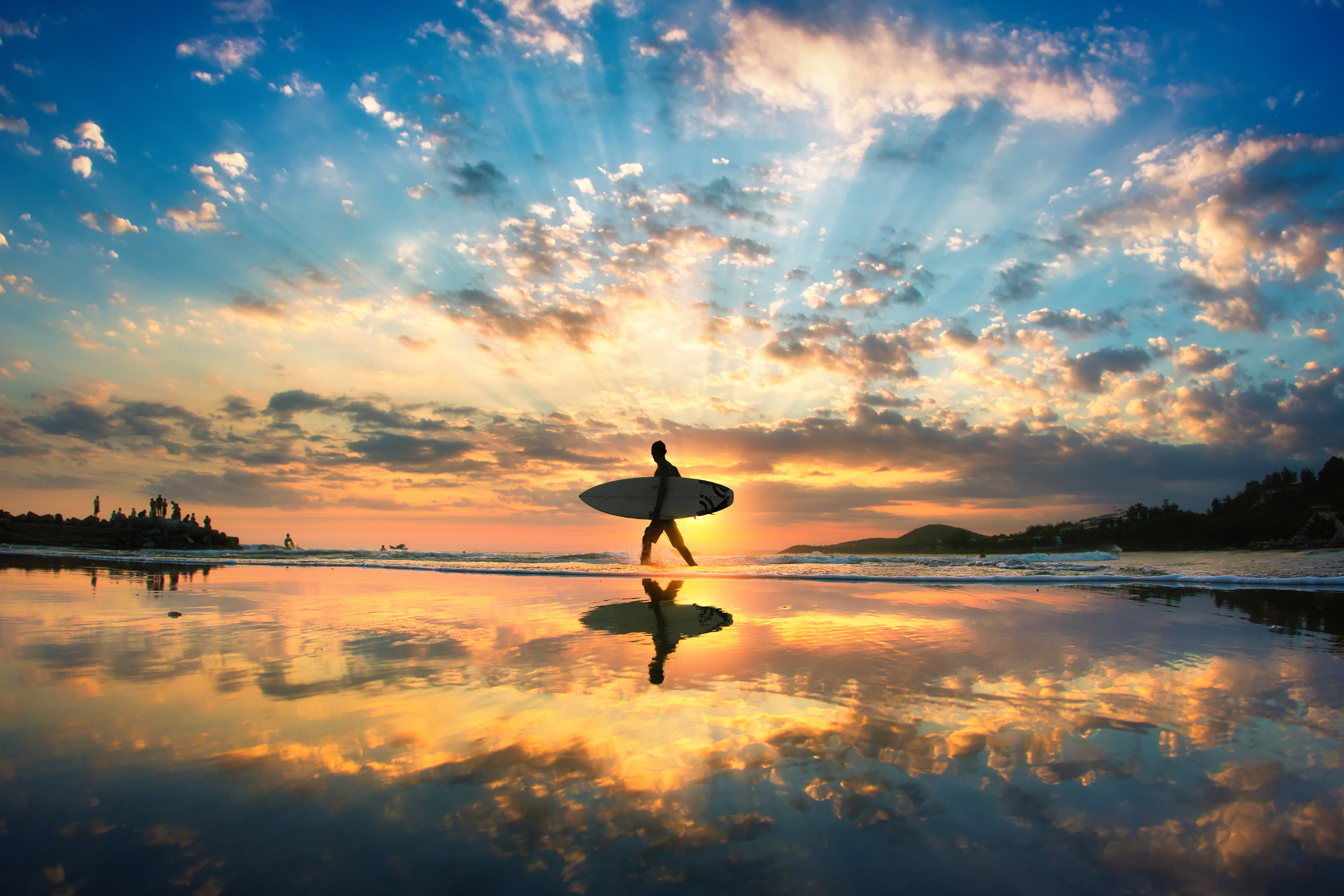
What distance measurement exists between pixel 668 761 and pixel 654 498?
13472 mm

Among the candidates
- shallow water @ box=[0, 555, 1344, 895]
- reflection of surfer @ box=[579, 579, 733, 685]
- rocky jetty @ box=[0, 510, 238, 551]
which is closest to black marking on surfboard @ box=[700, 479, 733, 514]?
reflection of surfer @ box=[579, 579, 733, 685]

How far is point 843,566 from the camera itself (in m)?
13.8

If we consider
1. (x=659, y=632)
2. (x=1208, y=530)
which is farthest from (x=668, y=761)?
(x=1208, y=530)

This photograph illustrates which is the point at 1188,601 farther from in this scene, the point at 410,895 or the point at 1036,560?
the point at 1036,560

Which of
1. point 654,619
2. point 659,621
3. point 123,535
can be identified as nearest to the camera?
point 659,621

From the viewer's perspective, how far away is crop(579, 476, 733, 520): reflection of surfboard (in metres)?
14.7

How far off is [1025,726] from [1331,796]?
2.89ft

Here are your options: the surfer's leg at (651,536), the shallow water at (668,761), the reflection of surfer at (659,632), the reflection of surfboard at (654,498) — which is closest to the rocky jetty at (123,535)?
the reflection of surfboard at (654,498)

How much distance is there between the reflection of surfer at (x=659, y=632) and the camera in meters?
A: 3.47

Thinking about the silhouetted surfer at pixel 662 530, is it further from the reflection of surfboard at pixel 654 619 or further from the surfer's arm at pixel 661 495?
the reflection of surfboard at pixel 654 619

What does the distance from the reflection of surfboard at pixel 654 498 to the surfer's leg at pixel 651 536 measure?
0.90ft

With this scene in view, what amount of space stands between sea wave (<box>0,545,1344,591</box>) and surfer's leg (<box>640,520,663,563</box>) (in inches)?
16.7

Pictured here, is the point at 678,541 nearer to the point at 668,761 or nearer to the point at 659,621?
the point at 659,621

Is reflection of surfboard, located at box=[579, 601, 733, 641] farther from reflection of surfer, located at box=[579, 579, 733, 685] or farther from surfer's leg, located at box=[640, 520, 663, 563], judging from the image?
surfer's leg, located at box=[640, 520, 663, 563]
